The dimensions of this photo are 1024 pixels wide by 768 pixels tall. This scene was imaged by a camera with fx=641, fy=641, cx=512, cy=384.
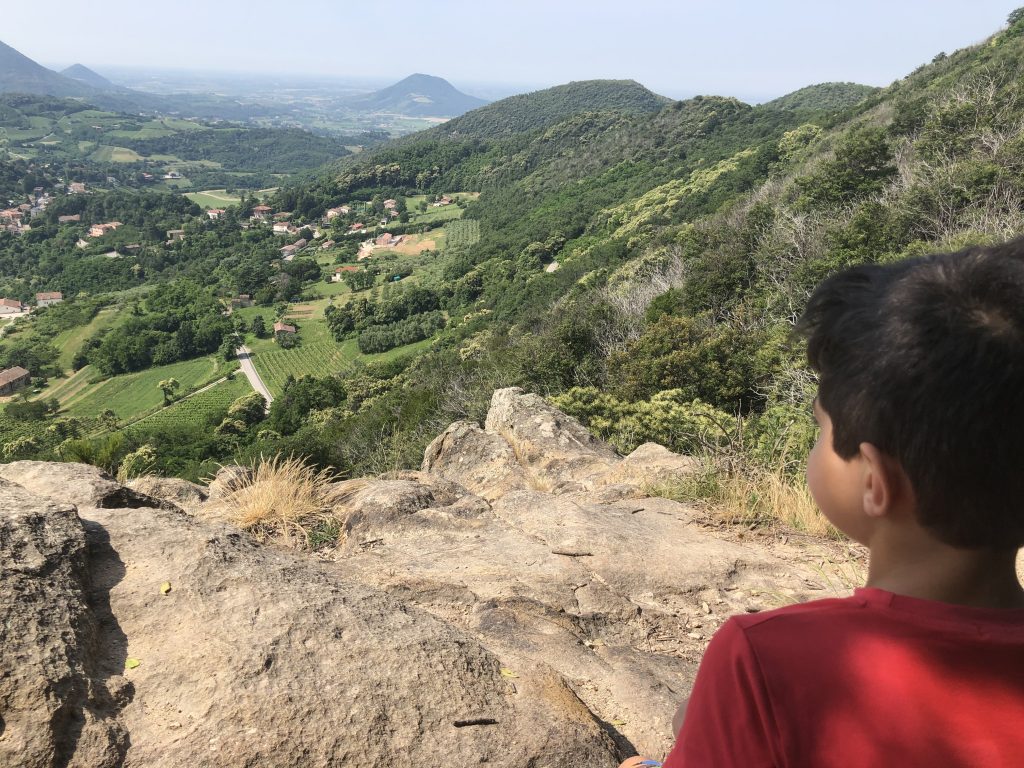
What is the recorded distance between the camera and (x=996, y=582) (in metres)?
0.92

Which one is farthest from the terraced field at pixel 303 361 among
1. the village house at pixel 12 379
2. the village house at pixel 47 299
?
the village house at pixel 47 299

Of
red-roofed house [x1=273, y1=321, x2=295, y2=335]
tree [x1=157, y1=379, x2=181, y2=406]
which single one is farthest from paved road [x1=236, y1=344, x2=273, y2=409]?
tree [x1=157, y1=379, x2=181, y2=406]

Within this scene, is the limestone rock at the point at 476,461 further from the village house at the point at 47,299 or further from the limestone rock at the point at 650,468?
the village house at the point at 47,299

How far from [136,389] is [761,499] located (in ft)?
195

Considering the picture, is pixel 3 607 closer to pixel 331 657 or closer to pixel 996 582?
pixel 331 657

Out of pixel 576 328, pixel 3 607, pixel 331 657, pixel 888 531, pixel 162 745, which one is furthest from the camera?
pixel 576 328

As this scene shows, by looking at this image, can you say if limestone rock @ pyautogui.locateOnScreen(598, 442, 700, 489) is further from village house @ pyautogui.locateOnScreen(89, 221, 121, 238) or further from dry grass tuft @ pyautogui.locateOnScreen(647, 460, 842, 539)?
village house @ pyautogui.locateOnScreen(89, 221, 121, 238)

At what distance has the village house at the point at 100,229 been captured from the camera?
102m

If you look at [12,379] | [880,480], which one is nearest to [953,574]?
[880,480]

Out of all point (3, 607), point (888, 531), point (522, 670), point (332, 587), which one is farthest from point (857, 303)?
point (3, 607)

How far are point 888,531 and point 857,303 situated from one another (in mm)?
351

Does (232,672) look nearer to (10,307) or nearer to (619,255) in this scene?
(619,255)

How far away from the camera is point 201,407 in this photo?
47.7 m

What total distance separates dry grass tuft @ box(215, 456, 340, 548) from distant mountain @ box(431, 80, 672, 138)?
149 meters
